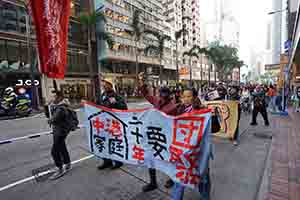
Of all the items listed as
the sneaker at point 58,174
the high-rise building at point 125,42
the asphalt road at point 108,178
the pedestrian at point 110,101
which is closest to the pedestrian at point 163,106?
the asphalt road at point 108,178

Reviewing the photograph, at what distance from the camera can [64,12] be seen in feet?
12.1

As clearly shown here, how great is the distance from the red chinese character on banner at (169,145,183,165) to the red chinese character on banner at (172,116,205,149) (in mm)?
60

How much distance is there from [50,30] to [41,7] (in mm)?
384

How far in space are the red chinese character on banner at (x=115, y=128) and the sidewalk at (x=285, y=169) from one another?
7.71 feet

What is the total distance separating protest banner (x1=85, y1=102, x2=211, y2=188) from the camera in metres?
2.16

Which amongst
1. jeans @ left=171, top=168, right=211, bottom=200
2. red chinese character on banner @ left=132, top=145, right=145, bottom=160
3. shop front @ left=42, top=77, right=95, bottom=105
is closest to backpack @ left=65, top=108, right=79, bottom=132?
red chinese character on banner @ left=132, top=145, right=145, bottom=160

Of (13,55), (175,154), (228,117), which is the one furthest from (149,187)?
(13,55)

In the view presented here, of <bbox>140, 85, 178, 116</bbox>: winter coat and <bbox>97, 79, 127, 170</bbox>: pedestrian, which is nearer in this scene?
<bbox>140, 85, 178, 116</bbox>: winter coat

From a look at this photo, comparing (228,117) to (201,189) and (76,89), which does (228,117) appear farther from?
(76,89)

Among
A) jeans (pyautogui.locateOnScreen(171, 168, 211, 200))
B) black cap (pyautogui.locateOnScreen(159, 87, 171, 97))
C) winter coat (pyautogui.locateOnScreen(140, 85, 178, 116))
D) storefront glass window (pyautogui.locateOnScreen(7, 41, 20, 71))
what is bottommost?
jeans (pyautogui.locateOnScreen(171, 168, 211, 200))

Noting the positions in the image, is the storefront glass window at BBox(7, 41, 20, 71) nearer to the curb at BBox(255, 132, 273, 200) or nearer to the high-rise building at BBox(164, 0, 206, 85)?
the curb at BBox(255, 132, 273, 200)

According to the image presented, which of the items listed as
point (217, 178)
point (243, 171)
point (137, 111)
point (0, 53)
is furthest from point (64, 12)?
point (0, 53)

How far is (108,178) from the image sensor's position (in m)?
3.39

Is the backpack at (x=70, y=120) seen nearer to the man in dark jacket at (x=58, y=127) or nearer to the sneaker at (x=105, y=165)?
the man in dark jacket at (x=58, y=127)
